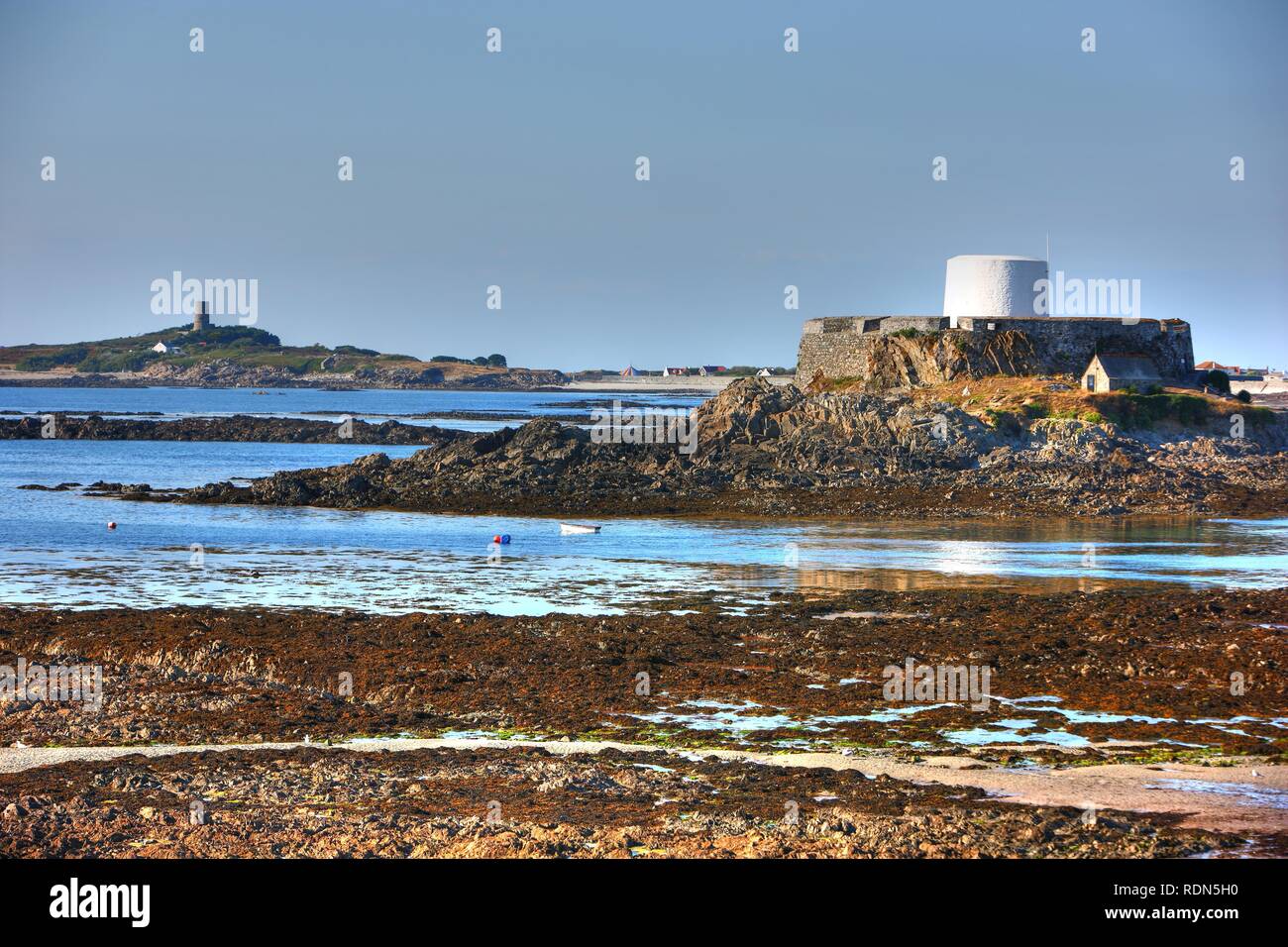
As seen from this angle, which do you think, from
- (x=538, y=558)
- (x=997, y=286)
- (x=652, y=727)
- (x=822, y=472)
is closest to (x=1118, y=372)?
(x=997, y=286)

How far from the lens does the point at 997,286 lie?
56.4 meters

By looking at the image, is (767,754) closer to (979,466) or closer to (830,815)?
(830,815)

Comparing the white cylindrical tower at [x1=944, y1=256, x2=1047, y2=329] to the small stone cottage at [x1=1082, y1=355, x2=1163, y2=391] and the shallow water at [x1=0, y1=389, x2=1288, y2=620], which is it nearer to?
the small stone cottage at [x1=1082, y1=355, x2=1163, y2=391]

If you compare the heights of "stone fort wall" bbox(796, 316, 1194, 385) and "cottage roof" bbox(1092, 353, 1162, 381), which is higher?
"stone fort wall" bbox(796, 316, 1194, 385)

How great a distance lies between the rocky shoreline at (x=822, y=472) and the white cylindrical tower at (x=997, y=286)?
12.5 m

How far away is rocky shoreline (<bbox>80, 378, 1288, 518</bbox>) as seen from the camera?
112ft

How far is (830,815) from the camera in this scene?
892 centimetres

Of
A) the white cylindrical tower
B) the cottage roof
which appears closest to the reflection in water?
the cottage roof

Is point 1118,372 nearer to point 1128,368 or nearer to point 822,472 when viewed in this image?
point 1128,368

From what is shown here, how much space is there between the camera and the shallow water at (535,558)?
→ 19.5 metres

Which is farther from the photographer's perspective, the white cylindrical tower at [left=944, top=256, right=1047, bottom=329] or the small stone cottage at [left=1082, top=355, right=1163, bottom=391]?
the white cylindrical tower at [left=944, top=256, right=1047, bottom=329]

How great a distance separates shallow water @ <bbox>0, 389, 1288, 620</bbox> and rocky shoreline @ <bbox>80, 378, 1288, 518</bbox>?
2.30 meters

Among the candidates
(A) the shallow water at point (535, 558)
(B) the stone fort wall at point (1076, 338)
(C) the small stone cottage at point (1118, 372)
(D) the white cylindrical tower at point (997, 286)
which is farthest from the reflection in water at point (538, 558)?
(D) the white cylindrical tower at point (997, 286)
